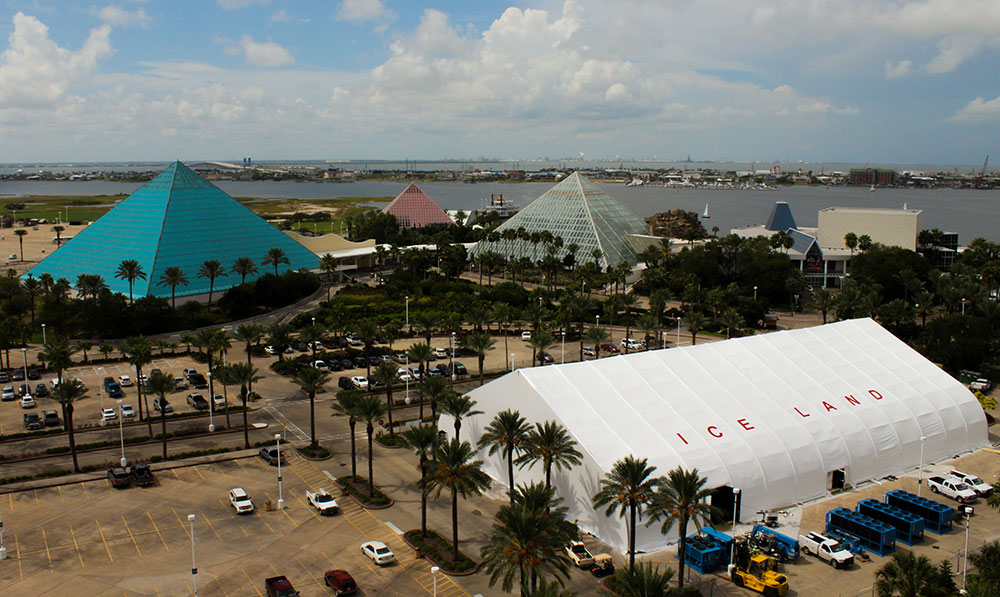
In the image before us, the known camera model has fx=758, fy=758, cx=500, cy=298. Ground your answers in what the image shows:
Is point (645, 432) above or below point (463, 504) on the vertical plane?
above

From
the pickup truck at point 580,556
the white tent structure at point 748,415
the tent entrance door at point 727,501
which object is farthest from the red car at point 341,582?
the tent entrance door at point 727,501

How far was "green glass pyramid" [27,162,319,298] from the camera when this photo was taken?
3543 inches

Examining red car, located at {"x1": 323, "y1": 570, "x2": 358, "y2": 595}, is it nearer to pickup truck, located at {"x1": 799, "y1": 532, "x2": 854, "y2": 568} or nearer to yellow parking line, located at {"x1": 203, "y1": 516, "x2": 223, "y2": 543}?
yellow parking line, located at {"x1": 203, "y1": 516, "x2": 223, "y2": 543}

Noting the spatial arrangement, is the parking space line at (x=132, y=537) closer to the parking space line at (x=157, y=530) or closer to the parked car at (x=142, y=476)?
the parking space line at (x=157, y=530)

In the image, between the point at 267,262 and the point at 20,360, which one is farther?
the point at 267,262

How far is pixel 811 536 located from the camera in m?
34.0

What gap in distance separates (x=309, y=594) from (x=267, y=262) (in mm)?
72229

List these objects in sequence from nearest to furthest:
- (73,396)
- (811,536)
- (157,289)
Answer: (811,536), (73,396), (157,289)

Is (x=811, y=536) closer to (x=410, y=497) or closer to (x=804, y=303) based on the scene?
(x=410, y=497)

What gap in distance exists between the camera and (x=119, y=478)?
40812mm

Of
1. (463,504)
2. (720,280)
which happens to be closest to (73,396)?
(463,504)

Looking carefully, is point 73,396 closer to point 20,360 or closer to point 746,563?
point 20,360

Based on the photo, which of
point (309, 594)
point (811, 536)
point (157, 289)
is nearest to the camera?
point (309, 594)

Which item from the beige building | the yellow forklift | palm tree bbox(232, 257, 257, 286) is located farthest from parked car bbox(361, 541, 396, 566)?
the beige building
